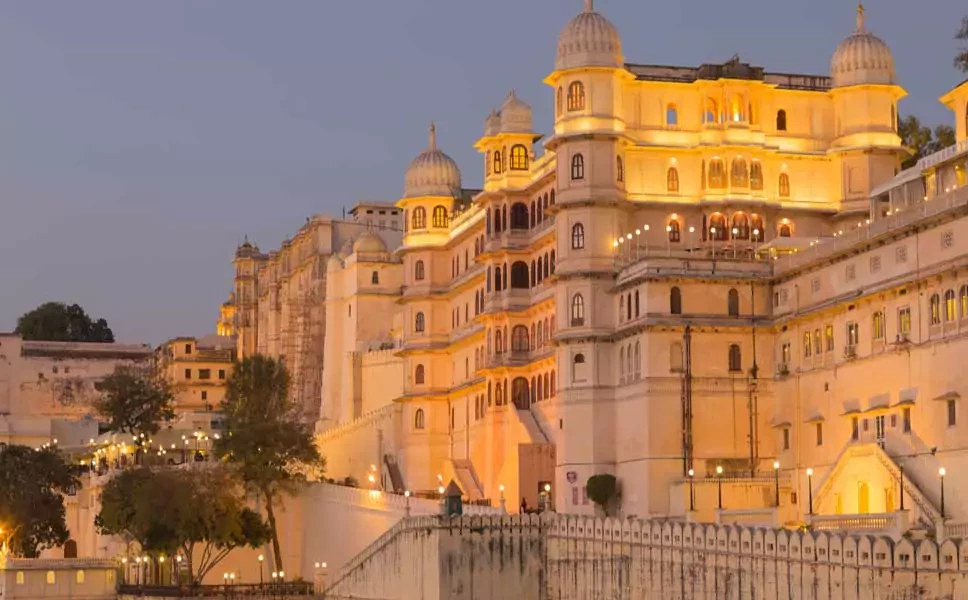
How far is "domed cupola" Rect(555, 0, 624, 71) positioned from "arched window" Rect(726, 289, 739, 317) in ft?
34.1

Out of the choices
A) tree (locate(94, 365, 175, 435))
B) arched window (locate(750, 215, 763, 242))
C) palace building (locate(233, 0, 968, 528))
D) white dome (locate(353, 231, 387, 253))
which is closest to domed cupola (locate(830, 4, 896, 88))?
palace building (locate(233, 0, 968, 528))

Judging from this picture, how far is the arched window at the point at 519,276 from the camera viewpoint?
3716 inches

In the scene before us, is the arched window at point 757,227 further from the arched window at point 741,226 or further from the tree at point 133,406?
the tree at point 133,406

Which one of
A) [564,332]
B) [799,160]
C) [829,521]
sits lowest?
[829,521]

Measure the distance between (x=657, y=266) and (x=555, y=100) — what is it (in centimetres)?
924

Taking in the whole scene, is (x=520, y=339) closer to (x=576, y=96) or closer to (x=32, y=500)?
(x=576, y=96)

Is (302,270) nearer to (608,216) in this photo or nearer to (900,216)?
(608,216)

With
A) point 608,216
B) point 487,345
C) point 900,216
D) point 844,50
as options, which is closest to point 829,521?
point 900,216

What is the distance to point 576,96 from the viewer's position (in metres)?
83.0

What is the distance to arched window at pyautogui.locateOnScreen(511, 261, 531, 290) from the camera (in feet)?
310

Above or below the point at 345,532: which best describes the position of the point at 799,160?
above

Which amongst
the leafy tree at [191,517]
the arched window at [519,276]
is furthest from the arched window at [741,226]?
the leafy tree at [191,517]

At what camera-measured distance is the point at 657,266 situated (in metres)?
78.7

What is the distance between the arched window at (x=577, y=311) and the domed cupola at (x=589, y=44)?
9.03 m
